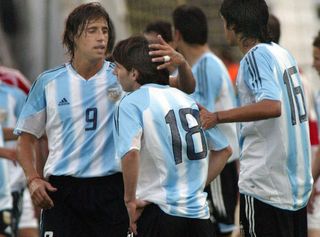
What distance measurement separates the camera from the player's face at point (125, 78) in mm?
7152

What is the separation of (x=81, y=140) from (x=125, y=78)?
772mm

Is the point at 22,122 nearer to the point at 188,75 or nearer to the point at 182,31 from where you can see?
the point at 188,75

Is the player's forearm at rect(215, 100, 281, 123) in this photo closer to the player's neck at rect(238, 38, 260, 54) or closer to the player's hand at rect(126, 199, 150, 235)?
the player's neck at rect(238, 38, 260, 54)

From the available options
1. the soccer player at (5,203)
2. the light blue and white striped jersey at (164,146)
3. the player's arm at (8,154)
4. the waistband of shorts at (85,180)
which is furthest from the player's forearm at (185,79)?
the soccer player at (5,203)

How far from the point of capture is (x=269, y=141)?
24.4ft

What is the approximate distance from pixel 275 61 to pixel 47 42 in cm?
856

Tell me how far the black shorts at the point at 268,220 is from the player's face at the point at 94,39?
1325 millimetres

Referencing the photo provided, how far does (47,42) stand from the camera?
1564 centimetres

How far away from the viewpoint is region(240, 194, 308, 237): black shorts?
24.6 feet

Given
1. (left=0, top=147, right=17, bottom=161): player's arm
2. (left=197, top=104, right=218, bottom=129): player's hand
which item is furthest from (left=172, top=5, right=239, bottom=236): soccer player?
(left=197, top=104, right=218, bottom=129): player's hand

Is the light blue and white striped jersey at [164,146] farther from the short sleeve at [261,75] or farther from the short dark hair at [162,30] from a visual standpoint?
the short dark hair at [162,30]

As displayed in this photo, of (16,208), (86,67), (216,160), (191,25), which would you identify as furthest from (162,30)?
(216,160)

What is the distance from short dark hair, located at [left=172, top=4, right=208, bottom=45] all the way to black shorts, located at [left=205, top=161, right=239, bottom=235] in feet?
4.08

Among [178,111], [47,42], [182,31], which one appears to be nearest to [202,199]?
[178,111]
